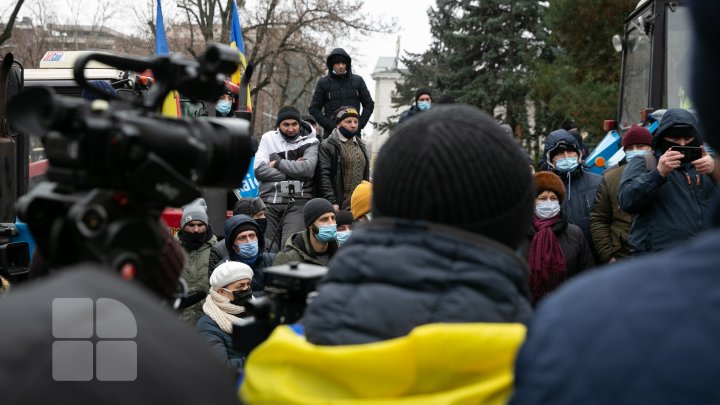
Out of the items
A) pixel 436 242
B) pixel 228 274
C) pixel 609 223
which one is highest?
pixel 436 242

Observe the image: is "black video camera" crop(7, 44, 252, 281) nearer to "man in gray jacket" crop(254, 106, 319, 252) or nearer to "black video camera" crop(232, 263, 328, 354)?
"black video camera" crop(232, 263, 328, 354)

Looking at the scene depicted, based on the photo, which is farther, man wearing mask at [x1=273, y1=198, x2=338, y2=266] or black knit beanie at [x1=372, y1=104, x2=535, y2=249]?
man wearing mask at [x1=273, y1=198, x2=338, y2=266]

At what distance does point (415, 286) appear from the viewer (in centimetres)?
173

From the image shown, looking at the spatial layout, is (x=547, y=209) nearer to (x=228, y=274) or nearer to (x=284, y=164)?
(x=228, y=274)

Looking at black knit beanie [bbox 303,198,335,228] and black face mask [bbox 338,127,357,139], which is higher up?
black face mask [bbox 338,127,357,139]

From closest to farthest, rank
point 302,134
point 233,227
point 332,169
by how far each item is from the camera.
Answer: point 233,227 < point 332,169 < point 302,134

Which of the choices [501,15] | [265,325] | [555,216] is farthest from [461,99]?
[265,325]

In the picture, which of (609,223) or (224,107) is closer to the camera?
(609,223)

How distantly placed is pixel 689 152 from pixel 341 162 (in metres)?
4.00

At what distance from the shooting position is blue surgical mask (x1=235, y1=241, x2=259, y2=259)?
6949mm

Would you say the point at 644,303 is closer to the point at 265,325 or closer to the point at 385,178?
the point at 385,178

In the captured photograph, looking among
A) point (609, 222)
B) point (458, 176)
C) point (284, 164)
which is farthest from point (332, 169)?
point (458, 176)

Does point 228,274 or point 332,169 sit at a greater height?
point 332,169

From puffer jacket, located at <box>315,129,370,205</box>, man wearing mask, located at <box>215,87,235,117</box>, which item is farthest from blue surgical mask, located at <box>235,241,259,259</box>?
man wearing mask, located at <box>215,87,235,117</box>
